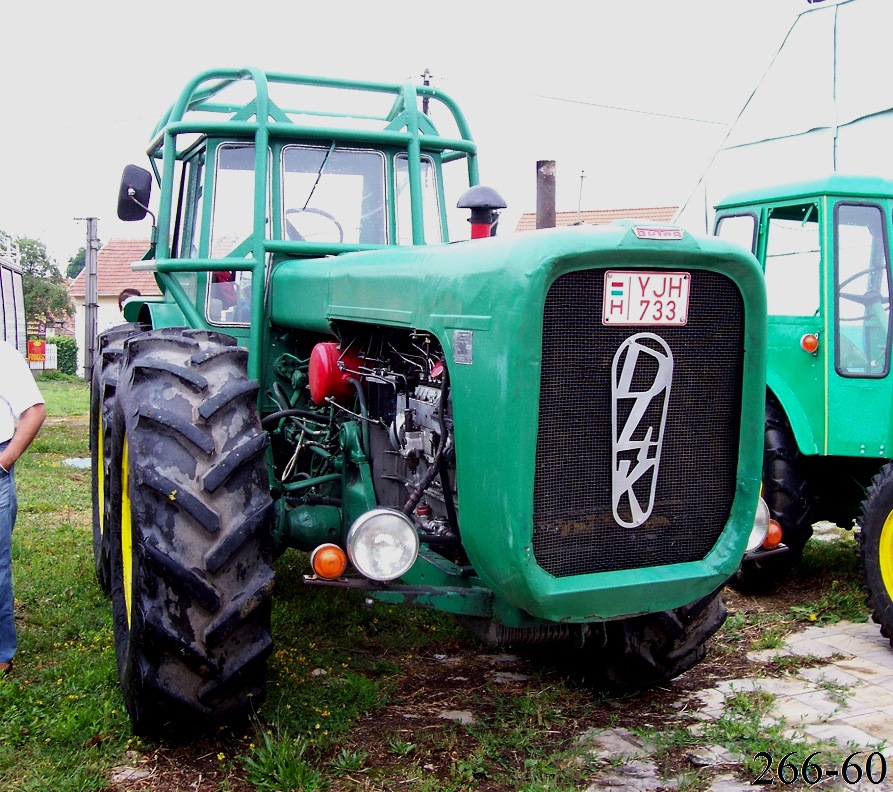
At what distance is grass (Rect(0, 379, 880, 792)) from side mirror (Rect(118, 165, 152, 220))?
A: 2075 mm

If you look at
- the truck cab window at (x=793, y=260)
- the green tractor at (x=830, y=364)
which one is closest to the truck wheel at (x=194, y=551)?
the green tractor at (x=830, y=364)

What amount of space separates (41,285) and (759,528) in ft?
131

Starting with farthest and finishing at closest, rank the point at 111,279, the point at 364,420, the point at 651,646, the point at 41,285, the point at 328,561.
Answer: the point at 41,285, the point at 111,279, the point at 364,420, the point at 651,646, the point at 328,561

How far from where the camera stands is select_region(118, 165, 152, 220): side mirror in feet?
15.5

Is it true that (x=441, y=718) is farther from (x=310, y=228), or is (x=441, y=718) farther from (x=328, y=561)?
(x=310, y=228)

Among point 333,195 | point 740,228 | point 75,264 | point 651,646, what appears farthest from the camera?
point 75,264

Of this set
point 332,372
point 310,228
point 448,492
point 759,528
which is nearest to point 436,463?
point 448,492

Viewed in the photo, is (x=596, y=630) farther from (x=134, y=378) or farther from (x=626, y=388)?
(x=134, y=378)

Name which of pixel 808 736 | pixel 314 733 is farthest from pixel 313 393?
pixel 808 736

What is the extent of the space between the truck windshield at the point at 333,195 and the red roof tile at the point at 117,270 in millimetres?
25909

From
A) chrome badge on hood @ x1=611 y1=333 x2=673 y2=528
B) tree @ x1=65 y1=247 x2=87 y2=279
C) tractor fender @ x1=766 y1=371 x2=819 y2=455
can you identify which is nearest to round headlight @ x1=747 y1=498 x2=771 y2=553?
chrome badge on hood @ x1=611 y1=333 x2=673 y2=528

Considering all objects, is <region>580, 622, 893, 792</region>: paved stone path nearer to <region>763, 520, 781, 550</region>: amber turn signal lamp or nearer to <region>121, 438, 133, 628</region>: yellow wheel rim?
<region>763, 520, 781, 550</region>: amber turn signal lamp

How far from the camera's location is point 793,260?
5.87 meters

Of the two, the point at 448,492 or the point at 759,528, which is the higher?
the point at 448,492
